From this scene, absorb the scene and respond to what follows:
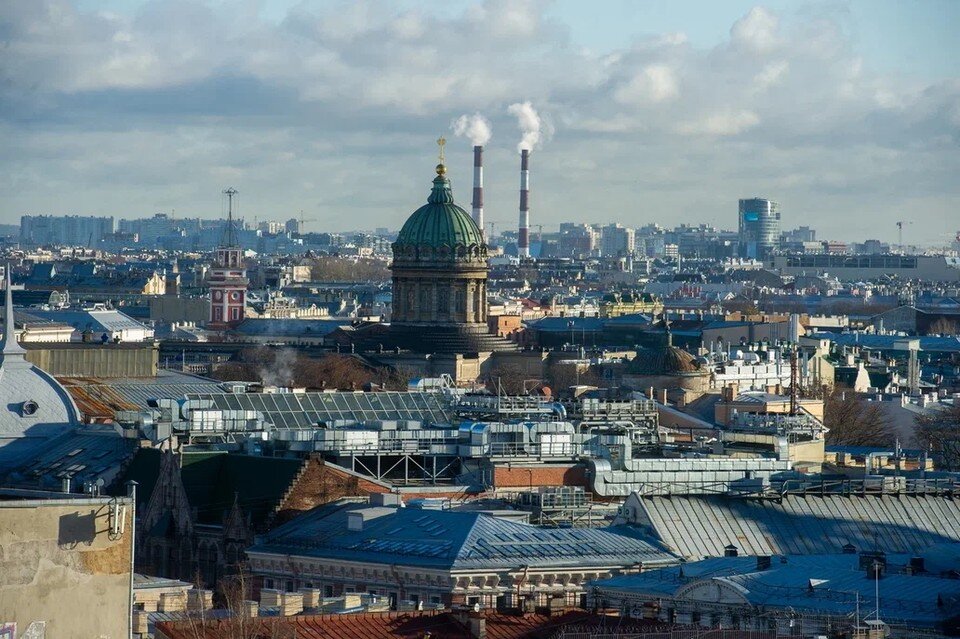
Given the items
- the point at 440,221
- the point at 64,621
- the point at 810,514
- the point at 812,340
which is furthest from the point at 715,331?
the point at 64,621

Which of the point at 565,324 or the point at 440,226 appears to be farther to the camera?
the point at 565,324

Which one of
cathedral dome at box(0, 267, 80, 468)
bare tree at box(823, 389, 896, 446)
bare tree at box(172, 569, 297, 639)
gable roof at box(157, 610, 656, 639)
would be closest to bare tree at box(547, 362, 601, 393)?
bare tree at box(823, 389, 896, 446)

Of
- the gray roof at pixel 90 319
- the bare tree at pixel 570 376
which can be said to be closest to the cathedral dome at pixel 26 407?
the bare tree at pixel 570 376

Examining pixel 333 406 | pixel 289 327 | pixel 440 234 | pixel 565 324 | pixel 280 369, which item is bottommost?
pixel 280 369

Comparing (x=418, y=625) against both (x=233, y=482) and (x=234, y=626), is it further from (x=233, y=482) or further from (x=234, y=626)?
(x=233, y=482)

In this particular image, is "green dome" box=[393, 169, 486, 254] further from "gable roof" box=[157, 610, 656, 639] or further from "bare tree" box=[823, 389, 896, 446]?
"gable roof" box=[157, 610, 656, 639]

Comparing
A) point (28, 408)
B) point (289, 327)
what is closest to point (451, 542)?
point (28, 408)
